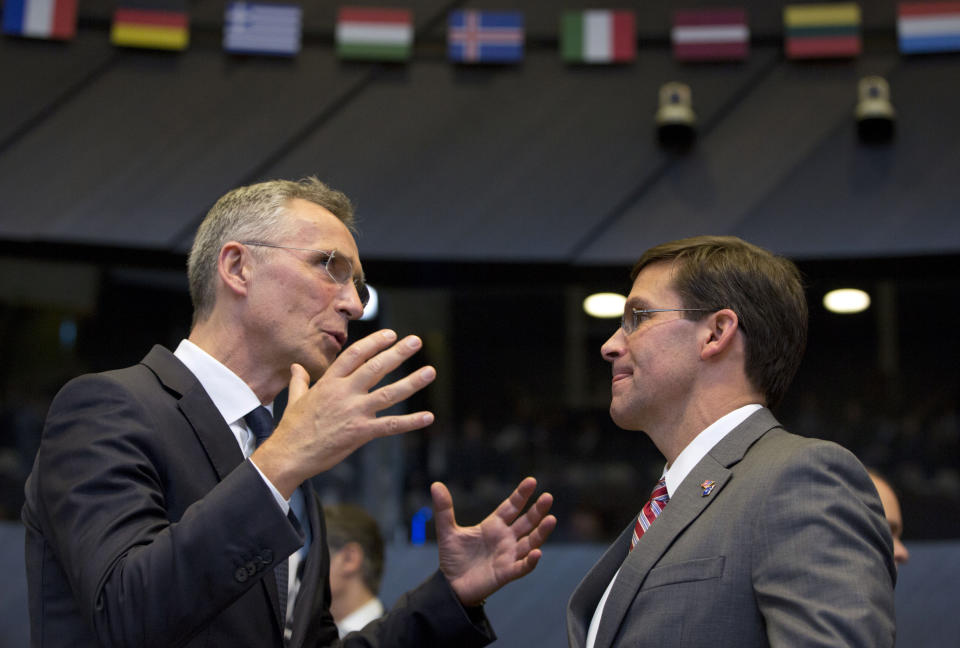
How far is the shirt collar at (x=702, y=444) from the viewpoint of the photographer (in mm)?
1939

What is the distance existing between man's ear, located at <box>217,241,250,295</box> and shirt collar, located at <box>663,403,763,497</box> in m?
0.95

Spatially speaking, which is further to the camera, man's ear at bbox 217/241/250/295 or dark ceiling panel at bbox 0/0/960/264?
dark ceiling panel at bbox 0/0/960/264

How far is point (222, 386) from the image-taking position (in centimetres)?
188

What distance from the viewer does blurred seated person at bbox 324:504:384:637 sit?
346 centimetres

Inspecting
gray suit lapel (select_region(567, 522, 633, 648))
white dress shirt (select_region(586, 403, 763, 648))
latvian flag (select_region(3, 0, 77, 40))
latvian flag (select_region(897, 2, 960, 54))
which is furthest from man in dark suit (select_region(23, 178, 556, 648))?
latvian flag (select_region(897, 2, 960, 54))

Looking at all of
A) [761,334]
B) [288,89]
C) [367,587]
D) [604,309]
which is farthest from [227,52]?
[761,334]

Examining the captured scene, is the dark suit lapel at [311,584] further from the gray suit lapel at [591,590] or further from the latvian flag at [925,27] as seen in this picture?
the latvian flag at [925,27]

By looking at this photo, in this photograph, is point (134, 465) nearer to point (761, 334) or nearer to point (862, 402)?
point (761, 334)

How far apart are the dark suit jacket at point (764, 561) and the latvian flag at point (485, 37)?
3299 mm

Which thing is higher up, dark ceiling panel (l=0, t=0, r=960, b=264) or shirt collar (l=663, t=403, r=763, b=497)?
dark ceiling panel (l=0, t=0, r=960, b=264)

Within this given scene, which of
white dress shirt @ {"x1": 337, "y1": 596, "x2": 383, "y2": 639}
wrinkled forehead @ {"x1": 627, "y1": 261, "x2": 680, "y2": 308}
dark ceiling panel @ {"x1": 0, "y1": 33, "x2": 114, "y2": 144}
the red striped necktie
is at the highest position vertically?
dark ceiling panel @ {"x1": 0, "y1": 33, "x2": 114, "y2": 144}

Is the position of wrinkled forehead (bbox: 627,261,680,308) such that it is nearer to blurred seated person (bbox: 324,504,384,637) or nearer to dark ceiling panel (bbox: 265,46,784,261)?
blurred seated person (bbox: 324,504,384,637)

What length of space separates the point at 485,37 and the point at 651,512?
3344 mm

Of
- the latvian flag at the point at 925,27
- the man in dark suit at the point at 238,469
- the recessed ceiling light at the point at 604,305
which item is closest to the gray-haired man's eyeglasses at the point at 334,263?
the man in dark suit at the point at 238,469
